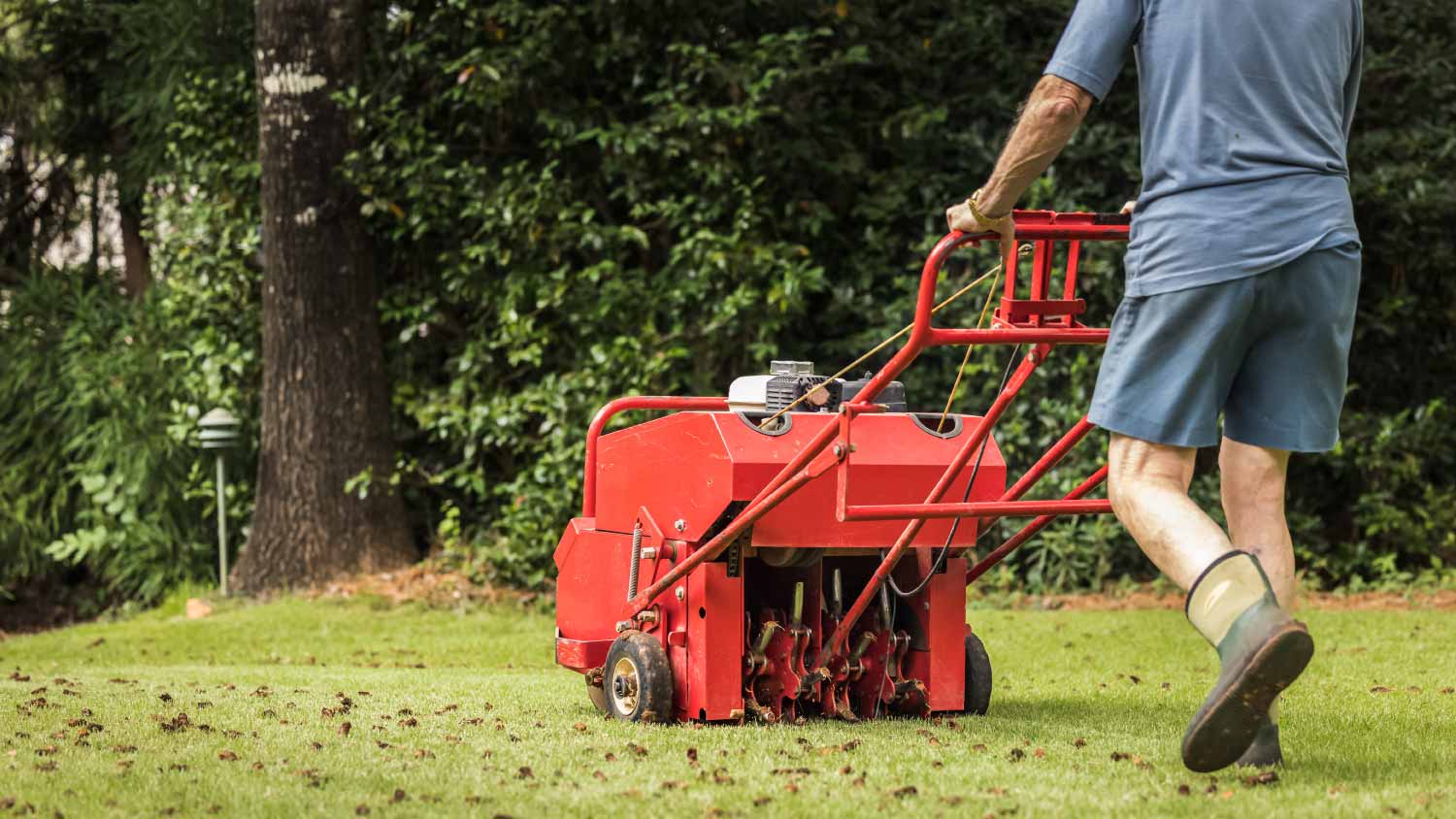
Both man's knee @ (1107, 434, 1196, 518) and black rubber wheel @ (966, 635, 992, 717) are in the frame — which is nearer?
man's knee @ (1107, 434, 1196, 518)

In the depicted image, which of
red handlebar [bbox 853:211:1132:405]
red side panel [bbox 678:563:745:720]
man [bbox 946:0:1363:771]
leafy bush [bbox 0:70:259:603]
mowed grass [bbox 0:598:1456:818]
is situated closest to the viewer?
mowed grass [bbox 0:598:1456:818]

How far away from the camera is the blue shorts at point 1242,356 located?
3.09m

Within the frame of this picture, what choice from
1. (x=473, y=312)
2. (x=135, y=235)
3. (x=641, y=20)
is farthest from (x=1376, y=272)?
(x=135, y=235)

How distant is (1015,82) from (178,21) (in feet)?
17.9

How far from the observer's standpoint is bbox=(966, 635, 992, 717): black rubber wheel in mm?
4414

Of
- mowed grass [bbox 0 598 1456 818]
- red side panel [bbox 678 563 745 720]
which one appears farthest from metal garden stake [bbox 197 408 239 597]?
red side panel [bbox 678 563 745 720]

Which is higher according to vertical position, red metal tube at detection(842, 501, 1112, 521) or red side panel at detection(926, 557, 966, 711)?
red metal tube at detection(842, 501, 1112, 521)

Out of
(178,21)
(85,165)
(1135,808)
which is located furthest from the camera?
(85,165)

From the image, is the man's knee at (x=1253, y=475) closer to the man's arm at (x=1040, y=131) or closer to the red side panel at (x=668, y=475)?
the man's arm at (x=1040, y=131)

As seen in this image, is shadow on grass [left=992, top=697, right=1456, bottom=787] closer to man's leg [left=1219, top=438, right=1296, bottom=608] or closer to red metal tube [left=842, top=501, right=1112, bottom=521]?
man's leg [left=1219, top=438, right=1296, bottom=608]

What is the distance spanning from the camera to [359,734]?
394 centimetres

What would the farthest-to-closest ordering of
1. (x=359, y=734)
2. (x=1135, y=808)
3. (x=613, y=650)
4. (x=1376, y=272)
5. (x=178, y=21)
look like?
(x=178, y=21)
(x=1376, y=272)
(x=613, y=650)
(x=359, y=734)
(x=1135, y=808)

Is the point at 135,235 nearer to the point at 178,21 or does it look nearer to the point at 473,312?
the point at 178,21

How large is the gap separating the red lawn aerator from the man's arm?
1.33ft
